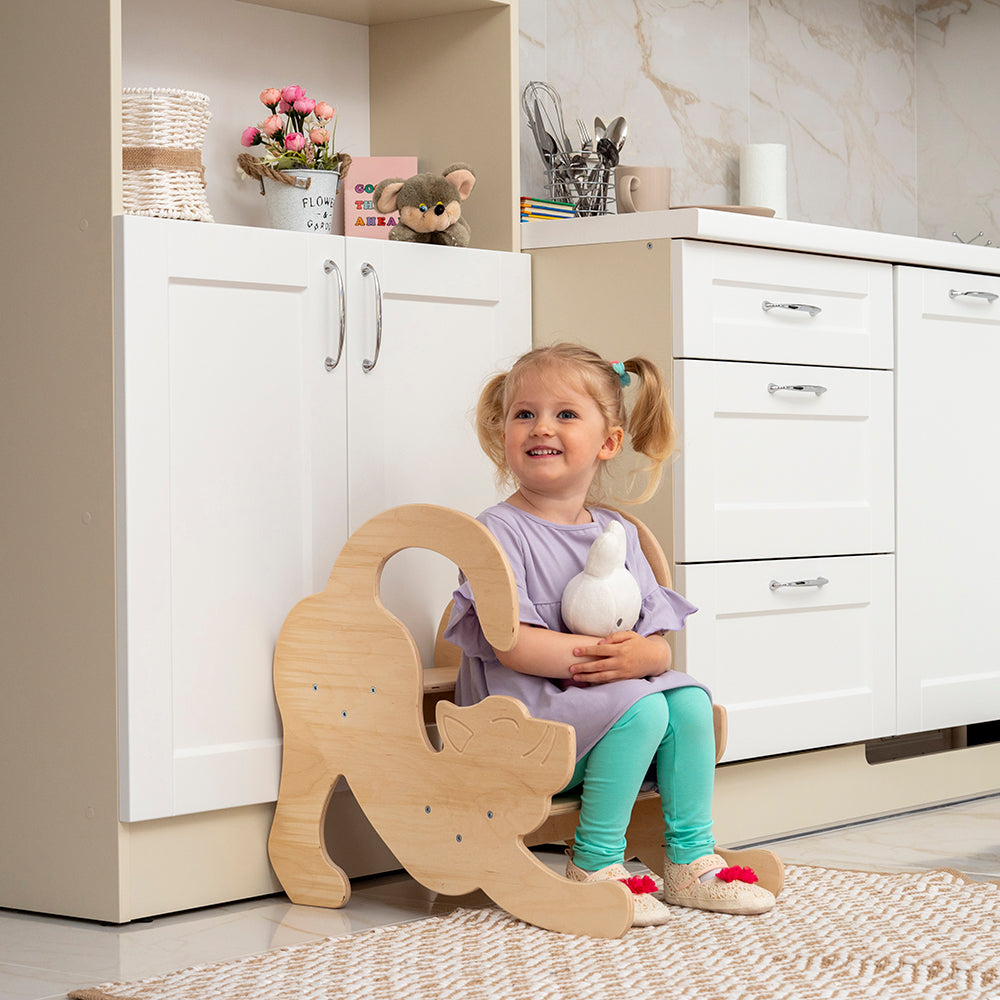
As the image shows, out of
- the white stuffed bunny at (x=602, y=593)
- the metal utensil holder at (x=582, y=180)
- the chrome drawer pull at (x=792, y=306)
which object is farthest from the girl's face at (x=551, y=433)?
the metal utensil holder at (x=582, y=180)

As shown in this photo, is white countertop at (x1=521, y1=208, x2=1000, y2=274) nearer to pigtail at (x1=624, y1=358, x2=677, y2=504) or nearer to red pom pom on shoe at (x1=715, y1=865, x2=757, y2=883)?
pigtail at (x1=624, y1=358, x2=677, y2=504)

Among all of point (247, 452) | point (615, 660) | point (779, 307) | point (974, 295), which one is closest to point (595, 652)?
point (615, 660)

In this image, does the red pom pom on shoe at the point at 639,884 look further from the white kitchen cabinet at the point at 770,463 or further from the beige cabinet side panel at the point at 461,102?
the beige cabinet side panel at the point at 461,102

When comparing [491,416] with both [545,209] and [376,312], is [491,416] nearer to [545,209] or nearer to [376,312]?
[376,312]

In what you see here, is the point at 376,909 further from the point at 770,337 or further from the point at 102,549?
the point at 770,337

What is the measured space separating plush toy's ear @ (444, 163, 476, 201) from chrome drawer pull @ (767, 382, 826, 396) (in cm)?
56

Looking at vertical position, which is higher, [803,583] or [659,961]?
[803,583]

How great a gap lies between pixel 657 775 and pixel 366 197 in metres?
1.04

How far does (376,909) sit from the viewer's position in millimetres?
2080

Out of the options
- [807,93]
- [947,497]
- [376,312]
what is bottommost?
[947,497]

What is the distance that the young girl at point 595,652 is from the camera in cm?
196

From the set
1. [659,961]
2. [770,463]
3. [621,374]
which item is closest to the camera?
[659,961]

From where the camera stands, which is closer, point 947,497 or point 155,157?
point 155,157

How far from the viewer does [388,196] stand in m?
2.36
